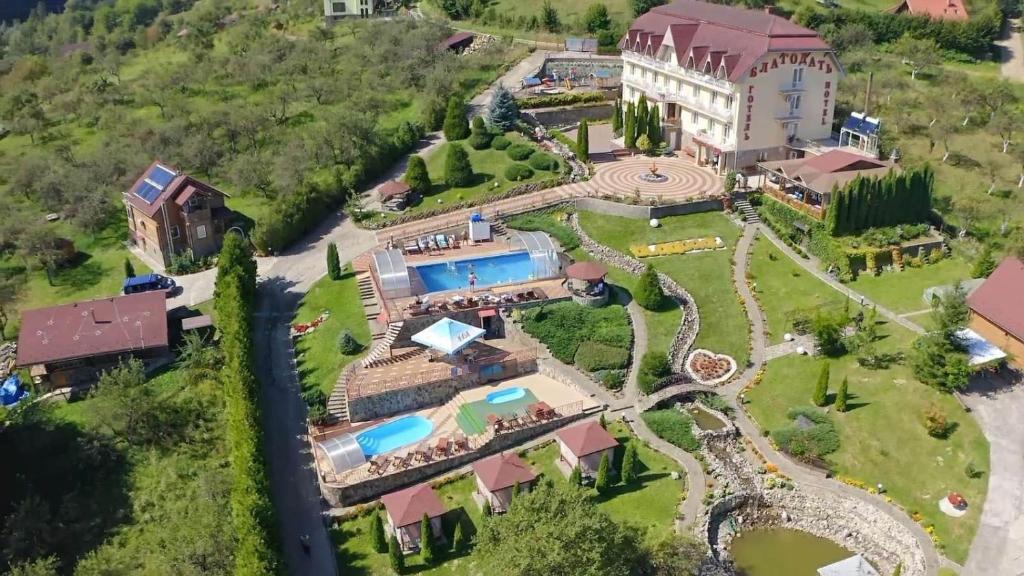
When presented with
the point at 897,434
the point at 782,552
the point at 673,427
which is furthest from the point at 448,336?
the point at 897,434

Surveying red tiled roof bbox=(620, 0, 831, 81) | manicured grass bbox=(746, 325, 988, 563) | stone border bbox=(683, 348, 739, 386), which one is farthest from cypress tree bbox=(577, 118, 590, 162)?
manicured grass bbox=(746, 325, 988, 563)

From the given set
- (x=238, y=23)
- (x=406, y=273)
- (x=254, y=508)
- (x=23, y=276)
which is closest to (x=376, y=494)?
(x=254, y=508)

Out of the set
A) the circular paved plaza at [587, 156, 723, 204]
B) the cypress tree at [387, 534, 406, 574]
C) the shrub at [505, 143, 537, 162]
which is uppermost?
the shrub at [505, 143, 537, 162]

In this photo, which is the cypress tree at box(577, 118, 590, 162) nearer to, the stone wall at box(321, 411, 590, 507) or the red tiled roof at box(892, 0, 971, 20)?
the stone wall at box(321, 411, 590, 507)

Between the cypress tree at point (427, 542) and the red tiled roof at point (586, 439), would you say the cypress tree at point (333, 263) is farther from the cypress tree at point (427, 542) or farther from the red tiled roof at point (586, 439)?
the cypress tree at point (427, 542)

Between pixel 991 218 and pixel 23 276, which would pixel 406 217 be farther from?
pixel 991 218

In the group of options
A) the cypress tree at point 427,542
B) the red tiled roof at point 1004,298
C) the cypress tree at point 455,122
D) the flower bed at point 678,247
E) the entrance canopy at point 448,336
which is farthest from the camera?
the cypress tree at point 455,122

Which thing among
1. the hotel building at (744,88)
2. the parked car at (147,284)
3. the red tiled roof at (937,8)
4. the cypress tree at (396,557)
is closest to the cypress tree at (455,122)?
the hotel building at (744,88)
